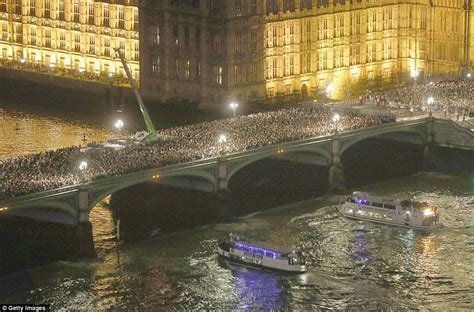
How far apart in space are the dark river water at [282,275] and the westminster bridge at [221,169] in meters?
4.00

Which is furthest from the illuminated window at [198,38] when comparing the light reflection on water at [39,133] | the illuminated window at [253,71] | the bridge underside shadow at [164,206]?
the bridge underside shadow at [164,206]

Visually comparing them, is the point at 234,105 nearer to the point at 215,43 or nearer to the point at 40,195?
the point at 215,43

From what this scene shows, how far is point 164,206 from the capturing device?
148 m

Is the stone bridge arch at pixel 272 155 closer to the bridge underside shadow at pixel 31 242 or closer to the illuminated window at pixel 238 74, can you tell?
the bridge underside shadow at pixel 31 242

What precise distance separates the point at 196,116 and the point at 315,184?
98.2ft

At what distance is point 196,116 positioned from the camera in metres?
184

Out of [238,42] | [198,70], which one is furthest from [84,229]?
[198,70]

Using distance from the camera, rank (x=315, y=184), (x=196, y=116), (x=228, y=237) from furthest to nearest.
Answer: (x=196, y=116)
(x=315, y=184)
(x=228, y=237)

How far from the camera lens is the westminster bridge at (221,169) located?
131 m

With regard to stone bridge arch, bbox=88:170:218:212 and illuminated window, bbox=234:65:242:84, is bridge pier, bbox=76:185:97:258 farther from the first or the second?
illuminated window, bbox=234:65:242:84

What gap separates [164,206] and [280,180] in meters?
15.2

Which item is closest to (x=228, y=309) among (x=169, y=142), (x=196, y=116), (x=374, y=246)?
(x=374, y=246)

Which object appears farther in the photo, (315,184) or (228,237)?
(315,184)

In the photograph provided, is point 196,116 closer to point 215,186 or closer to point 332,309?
point 215,186
